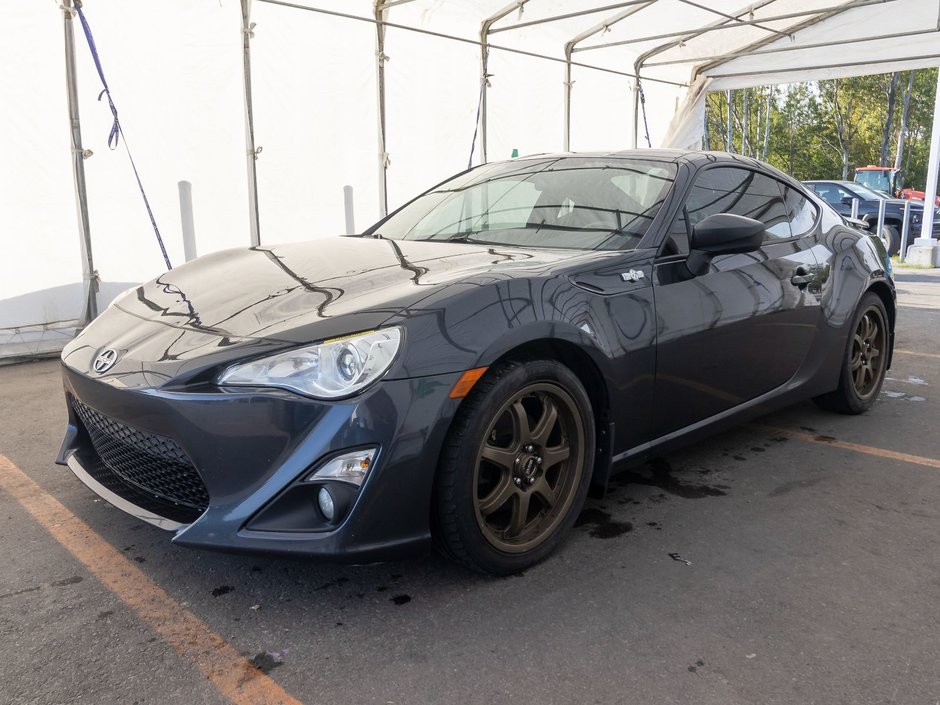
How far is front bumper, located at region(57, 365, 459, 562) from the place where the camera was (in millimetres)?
2049

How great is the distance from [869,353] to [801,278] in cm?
104

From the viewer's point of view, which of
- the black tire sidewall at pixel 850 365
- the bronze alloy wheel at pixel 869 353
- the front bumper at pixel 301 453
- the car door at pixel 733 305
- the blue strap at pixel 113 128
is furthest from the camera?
the blue strap at pixel 113 128

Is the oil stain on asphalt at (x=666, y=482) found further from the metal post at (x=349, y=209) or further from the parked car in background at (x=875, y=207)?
the parked car in background at (x=875, y=207)

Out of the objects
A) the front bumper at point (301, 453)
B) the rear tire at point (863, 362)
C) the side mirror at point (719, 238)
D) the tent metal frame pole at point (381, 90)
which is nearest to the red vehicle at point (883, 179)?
the tent metal frame pole at point (381, 90)

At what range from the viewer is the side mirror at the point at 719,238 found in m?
2.93

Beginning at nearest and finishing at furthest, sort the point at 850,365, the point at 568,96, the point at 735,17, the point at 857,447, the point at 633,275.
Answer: the point at 633,275
the point at 857,447
the point at 850,365
the point at 735,17
the point at 568,96

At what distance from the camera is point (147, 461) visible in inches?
91.4

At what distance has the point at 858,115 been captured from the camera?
1619 inches

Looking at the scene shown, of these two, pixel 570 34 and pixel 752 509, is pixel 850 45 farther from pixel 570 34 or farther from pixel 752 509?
pixel 752 509

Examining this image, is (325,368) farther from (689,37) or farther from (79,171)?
(689,37)

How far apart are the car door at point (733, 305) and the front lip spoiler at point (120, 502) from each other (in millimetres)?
1635

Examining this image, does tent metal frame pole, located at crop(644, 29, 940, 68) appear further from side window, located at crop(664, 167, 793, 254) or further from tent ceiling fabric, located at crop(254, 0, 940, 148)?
side window, located at crop(664, 167, 793, 254)

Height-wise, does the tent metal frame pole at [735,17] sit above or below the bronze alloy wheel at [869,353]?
above

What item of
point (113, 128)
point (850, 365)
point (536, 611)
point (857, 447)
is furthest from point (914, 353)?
point (113, 128)
